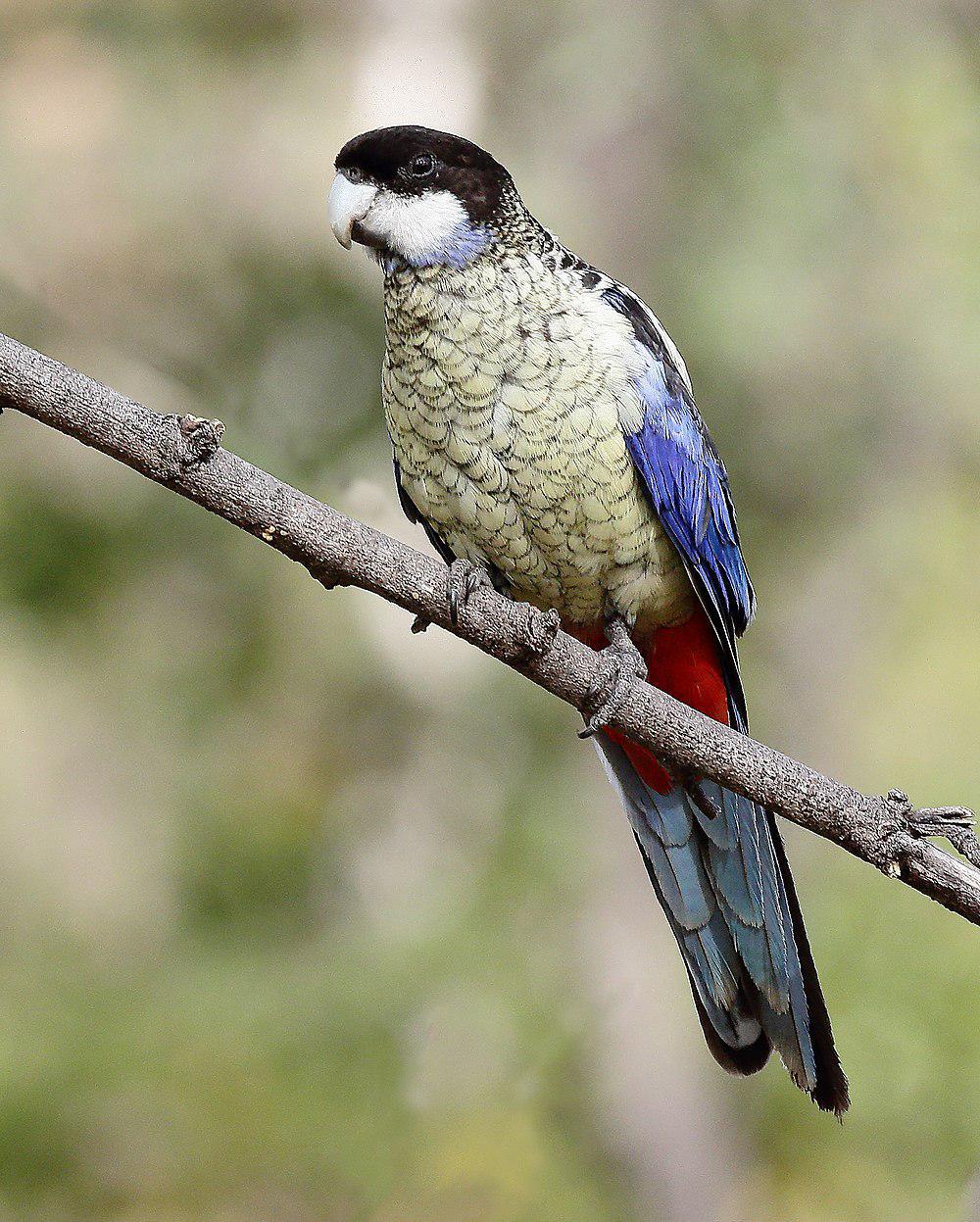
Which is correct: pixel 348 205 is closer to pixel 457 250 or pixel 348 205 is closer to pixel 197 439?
pixel 457 250

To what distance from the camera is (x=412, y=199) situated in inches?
137

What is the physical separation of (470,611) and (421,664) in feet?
15.5

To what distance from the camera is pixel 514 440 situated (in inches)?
131

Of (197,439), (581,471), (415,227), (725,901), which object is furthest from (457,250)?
(725,901)

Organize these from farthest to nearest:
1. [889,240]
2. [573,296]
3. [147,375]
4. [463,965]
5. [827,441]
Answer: [889,240]
[827,441]
[147,375]
[463,965]
[573,296]

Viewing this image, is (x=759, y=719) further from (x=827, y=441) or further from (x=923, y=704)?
(x=827, y=441)

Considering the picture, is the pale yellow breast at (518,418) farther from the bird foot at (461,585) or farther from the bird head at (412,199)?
the bird foot at (461,585)

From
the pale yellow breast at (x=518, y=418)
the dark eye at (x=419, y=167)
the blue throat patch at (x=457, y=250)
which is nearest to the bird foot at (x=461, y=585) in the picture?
the pale yellow breast at (x=518, y=418)

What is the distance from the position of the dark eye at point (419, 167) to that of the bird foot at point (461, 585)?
1.11 metres

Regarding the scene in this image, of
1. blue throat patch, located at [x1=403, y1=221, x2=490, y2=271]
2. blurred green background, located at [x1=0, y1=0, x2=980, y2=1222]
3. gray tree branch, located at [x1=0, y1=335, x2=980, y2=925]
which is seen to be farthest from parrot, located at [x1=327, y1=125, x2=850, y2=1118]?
blurred green background, located at [x1=0, y1=0, x2=980, y2=1222]

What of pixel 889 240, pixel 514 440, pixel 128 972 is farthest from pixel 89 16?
pixel 514 440

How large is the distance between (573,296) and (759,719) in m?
4.88

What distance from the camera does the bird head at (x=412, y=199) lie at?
3461mm

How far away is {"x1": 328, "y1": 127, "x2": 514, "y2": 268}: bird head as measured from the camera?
3.46 metres
